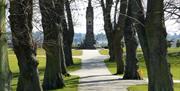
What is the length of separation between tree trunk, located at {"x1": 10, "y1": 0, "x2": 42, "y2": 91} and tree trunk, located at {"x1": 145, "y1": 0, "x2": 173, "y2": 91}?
4.93m

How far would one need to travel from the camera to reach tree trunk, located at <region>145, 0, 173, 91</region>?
56.2 feet

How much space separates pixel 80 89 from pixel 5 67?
38.5 ft

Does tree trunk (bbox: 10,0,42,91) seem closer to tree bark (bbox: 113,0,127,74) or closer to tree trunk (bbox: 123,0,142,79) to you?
tree trunk (bbox: 123,0,142,79)

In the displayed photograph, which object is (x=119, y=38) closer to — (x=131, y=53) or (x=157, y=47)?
(x=131, y=53)

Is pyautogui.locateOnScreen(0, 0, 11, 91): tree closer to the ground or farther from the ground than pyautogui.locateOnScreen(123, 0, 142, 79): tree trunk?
farther from the ground

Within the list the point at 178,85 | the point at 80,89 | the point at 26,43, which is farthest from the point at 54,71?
the point at 26,43

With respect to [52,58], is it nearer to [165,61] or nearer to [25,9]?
[25,9]

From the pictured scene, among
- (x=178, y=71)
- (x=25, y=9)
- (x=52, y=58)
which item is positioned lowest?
(x=178, y=71)

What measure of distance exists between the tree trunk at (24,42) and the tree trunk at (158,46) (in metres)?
4.93

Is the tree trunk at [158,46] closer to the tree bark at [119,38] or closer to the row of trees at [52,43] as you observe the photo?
the row of trees at [52,43]

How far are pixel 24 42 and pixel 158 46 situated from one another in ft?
18.5

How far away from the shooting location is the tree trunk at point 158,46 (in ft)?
56.2

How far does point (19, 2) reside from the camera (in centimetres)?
1947

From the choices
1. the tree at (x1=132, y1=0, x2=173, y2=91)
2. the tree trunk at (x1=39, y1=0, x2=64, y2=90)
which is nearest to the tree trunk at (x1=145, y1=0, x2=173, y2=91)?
the tree at (x1=132, y1=0, x2=173, y2=91)
